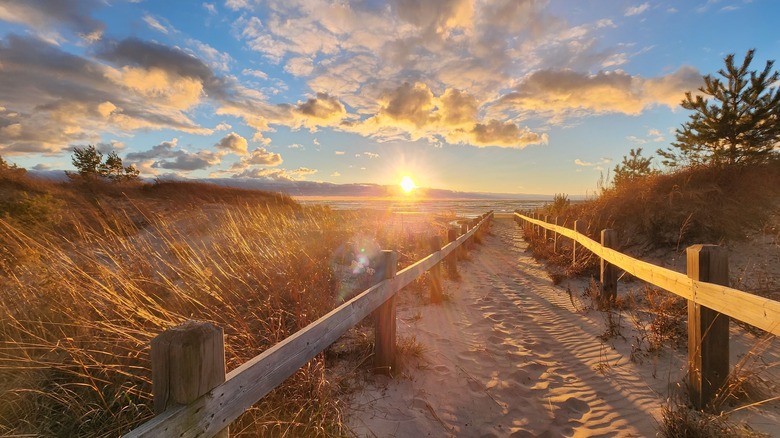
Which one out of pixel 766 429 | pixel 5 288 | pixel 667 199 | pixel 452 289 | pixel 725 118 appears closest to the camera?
pixel 766 429

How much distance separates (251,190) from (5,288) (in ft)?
66.7

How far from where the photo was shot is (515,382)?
3777mm

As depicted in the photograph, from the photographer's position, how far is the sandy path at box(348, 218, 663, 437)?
3020mm

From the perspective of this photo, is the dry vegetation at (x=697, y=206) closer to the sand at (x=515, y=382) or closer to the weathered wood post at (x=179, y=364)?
the sand at (x=515, y=382)

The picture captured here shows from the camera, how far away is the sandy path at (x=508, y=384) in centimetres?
302

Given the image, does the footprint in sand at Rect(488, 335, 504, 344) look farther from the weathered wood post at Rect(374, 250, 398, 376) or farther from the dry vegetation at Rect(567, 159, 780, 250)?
the dry vegetation at Rect(567, 159, 780, 250)

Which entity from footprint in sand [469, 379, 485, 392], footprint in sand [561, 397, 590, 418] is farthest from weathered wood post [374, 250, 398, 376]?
footprint in sand [561, 397, 590, 418]

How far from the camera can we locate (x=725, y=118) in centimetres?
1259

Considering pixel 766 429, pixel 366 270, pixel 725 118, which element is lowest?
pixel 766 429

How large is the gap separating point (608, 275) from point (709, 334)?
2.98m

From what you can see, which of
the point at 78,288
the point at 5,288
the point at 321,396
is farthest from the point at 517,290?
the point at 5,288

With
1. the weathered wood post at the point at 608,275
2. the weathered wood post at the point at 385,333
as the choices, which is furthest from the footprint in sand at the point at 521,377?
the weathered wood post at the point at 608,275

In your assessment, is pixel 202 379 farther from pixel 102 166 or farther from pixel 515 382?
pixel 102 166

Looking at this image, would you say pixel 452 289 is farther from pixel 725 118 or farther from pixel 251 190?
pixel 251 190
